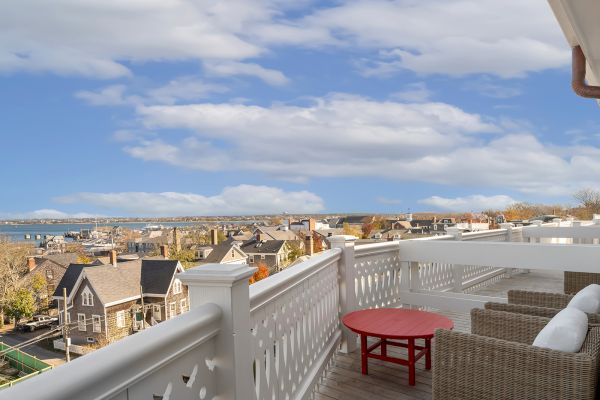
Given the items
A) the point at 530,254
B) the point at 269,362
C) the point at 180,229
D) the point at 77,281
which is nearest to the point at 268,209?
the point at 180,229

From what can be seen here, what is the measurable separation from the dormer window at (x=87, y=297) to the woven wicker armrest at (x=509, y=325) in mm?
29049

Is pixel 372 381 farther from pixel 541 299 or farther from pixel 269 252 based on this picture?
pixel 269 252

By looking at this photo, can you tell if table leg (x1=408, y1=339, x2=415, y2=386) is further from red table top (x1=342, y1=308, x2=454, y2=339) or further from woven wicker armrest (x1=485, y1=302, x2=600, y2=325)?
woven wicker armrest (x1=485, y1=302, x2=600, y2=325)

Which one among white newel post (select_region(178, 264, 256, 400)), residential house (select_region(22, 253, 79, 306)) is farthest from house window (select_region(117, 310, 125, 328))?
white newel post (select_region(178, 264, 256, 400))

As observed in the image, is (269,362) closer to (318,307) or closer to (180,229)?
(318,307)

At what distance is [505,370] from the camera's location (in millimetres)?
2285

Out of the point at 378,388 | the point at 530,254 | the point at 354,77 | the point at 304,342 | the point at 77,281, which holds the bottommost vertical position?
the point at 77,281

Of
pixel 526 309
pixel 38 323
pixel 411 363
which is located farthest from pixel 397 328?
pixel 38 323

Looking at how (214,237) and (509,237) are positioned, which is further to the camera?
(214,237)

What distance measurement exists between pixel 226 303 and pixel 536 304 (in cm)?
297

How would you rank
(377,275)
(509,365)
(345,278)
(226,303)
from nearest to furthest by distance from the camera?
(226,303) < (509,365) < (345,278) < (377,275)

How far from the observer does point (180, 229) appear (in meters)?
28.3

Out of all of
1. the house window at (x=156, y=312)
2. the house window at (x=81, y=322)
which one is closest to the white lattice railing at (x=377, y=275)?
the house window at (x=156, y=312)

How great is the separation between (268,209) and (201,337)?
2577 cm
